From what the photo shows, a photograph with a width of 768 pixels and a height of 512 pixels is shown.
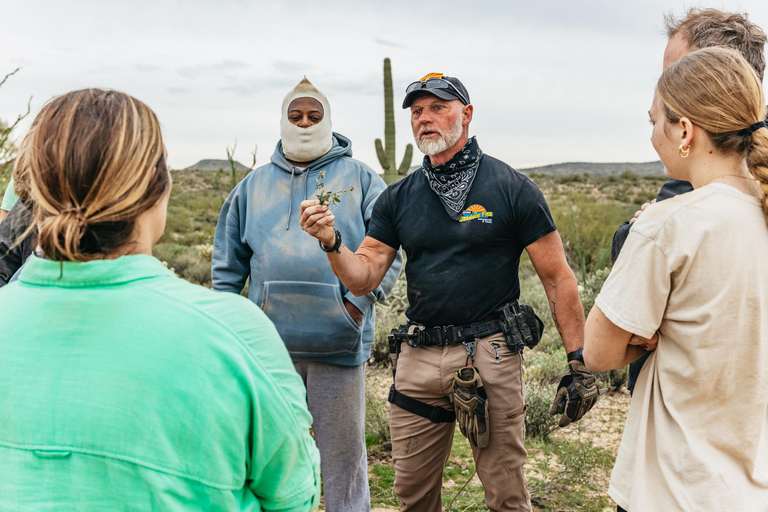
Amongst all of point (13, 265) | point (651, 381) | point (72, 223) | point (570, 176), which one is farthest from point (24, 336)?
point (570, 176)

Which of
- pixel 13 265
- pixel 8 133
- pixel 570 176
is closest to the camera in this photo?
pixel 13 265

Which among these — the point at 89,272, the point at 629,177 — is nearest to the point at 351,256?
the point at 89,272

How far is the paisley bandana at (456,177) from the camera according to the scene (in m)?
3.17

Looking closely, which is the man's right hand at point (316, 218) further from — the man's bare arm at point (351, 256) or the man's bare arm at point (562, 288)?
the man's bare arm at point (562, 288)

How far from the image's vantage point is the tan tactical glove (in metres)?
2.98

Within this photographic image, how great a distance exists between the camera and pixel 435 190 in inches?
129

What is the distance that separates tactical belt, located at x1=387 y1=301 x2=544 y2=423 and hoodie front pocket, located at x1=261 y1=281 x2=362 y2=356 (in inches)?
12.9

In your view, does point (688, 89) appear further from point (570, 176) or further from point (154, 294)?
point (570, 176)

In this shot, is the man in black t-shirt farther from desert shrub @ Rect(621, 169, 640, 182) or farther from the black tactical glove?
desert shrub @ Rect(621, 169, 640, 182)

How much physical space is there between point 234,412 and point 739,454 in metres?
1.50

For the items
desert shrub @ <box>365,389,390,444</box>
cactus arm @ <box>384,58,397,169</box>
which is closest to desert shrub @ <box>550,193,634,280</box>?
cactus arm @ <box>384,58,397,169</box>

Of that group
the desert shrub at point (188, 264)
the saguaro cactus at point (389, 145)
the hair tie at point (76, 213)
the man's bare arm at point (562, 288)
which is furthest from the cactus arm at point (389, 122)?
the hair tie at point (76, 213)

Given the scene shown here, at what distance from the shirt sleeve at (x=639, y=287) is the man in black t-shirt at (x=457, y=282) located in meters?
1.08

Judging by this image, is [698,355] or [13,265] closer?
[698,355]
